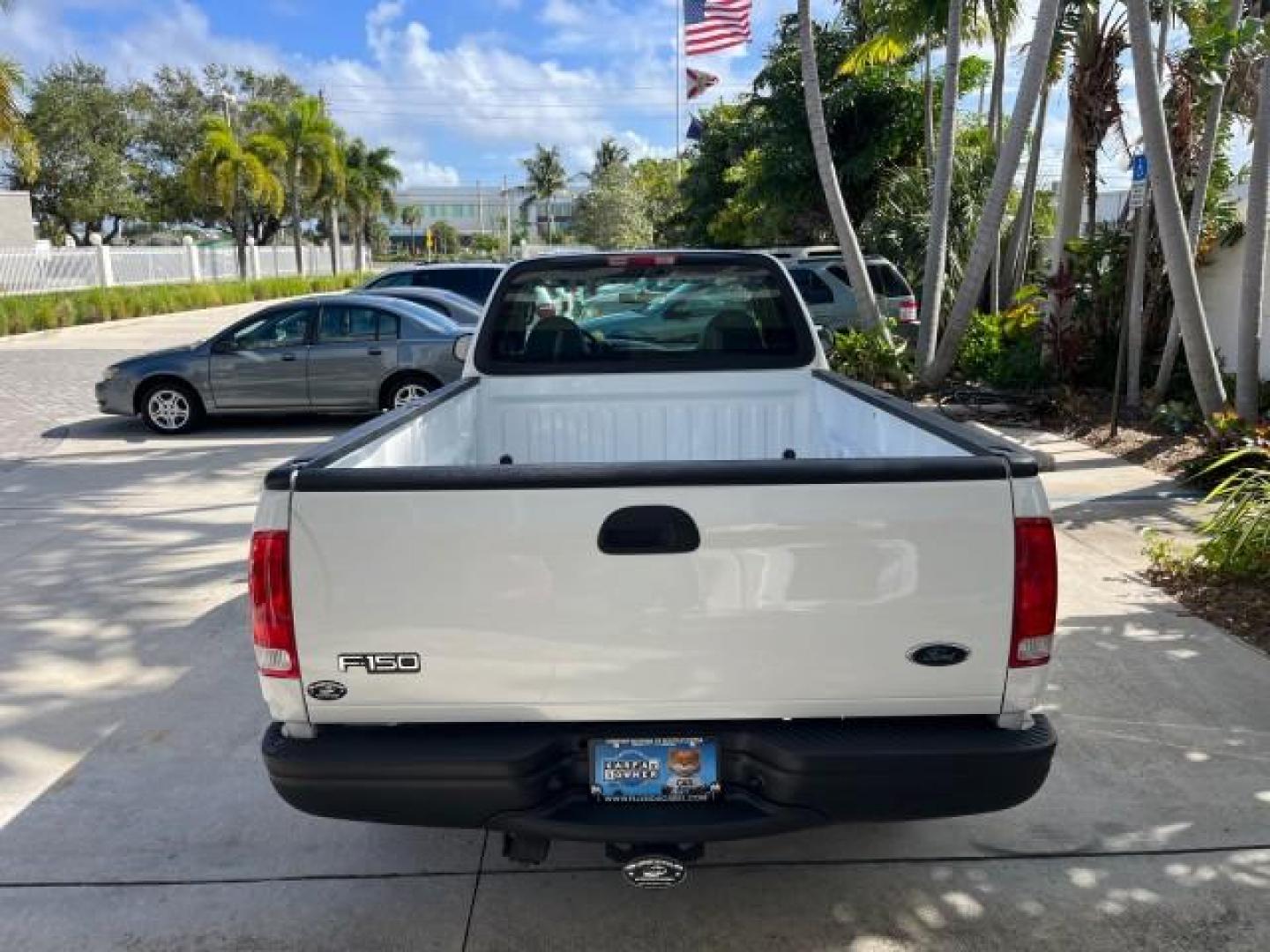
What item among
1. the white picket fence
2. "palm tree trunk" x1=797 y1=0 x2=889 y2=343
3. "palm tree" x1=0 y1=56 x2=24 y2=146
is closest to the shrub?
"palm tree trunk" x1=797 y1=0 x2=889 y2=343

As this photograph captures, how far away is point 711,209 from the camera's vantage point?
1305 inches

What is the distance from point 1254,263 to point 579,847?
24.3 ft

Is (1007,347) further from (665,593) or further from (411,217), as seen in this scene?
(411,217)

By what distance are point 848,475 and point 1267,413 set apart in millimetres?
8005

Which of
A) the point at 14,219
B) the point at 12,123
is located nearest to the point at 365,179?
the point at 14,219

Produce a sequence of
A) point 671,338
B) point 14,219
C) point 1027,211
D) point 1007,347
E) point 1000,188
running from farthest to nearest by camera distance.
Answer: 1. point 14,219
2. point 1027,211
3. point 1007,347
4. point 1000,188
5. point 671,338

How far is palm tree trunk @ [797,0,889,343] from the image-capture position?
12.0 m

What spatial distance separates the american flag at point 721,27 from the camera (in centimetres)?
1789

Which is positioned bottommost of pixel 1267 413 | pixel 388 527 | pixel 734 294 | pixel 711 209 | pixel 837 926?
pixel 837 926

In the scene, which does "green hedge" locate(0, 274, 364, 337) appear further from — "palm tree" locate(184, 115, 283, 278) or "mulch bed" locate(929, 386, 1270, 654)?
"mulch bed" locate(929, 386, 1270, 654)

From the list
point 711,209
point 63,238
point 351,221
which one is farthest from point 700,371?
point 351,221

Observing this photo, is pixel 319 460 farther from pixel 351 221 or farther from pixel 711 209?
pixel 351 221

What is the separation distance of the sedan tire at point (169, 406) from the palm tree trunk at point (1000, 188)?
846cm

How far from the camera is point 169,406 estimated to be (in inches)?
441
